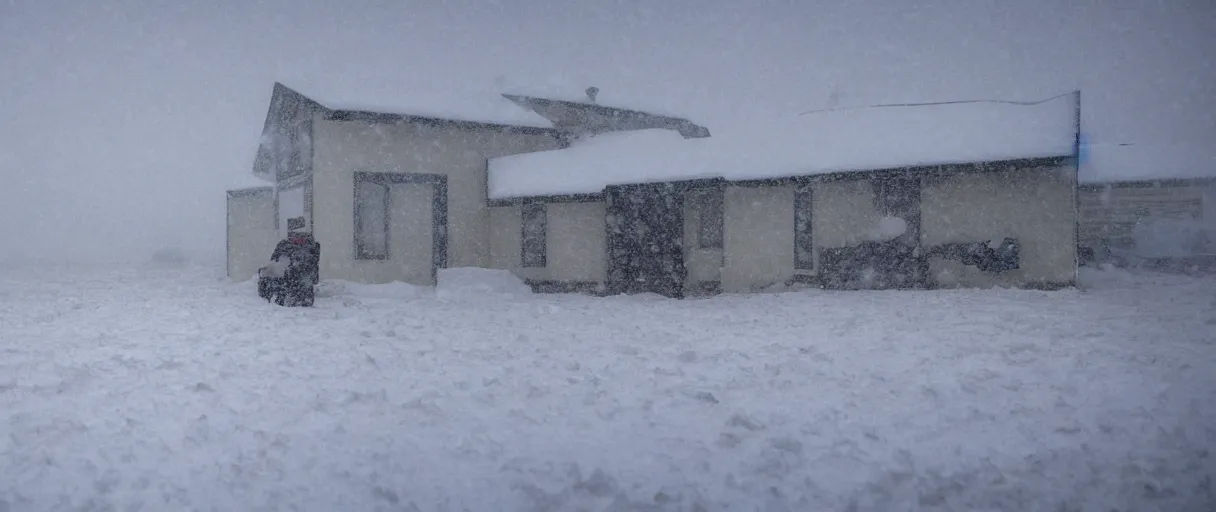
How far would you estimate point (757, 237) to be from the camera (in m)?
14.2

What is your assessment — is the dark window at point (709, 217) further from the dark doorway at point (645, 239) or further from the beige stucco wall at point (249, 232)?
the beige stucco wall at point (249, 232)

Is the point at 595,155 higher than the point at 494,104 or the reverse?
the reverse

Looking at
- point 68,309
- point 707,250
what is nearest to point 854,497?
point 707,250

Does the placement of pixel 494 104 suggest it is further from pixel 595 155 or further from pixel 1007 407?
pixel 1007 407

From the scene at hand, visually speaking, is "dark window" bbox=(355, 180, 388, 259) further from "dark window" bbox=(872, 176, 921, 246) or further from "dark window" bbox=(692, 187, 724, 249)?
"dark window" bbox=(872, 176, 921, 246)

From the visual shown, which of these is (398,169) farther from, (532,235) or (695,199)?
(695,199)

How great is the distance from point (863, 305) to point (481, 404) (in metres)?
7.74

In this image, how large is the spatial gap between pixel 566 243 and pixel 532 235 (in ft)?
3.19

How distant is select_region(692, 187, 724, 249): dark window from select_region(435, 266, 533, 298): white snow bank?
156 inches

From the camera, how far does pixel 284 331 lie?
8797 millimetres

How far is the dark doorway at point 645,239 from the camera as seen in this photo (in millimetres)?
14641

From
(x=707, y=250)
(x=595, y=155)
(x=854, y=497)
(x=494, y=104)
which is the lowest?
(x=854, y=497)

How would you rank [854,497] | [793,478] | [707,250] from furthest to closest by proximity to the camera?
[707,250]
[793,478]
[854,497]

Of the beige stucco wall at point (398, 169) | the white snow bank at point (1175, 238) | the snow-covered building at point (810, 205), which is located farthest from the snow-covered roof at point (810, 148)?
the white snow bank at point (1175, 238)
